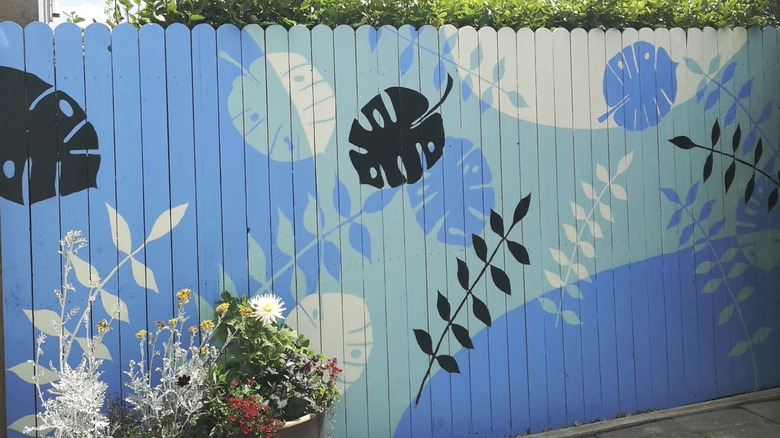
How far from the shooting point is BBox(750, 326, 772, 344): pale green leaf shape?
17.4 ft

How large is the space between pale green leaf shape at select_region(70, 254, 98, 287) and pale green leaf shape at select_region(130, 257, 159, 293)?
19cm

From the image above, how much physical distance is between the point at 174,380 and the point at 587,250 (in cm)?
270

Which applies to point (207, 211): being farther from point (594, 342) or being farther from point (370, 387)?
point (594, 342)

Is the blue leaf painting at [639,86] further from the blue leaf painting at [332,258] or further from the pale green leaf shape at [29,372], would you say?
the pale green leaf shape at [29,372]

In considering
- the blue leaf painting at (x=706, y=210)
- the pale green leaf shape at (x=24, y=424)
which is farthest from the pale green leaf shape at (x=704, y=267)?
the pale green leaf shape at (x=24, y=424)

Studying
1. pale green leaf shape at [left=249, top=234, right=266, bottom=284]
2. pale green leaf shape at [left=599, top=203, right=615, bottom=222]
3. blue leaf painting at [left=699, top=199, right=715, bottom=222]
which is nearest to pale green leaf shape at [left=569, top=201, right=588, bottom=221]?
pale green leaf shape at [left=599, top=203, right=615, bottom=222]

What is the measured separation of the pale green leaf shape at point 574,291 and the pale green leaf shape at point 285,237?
1.81 meters

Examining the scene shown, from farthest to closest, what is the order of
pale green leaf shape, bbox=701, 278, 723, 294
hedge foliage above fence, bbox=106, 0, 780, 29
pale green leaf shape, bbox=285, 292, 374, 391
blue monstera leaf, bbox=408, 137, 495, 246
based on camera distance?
pale green leaf shape, bbox=701, 278, 723, 294 → blue monstera leaf, bbox=408, 137, 495, 246 → pale green leaf shape, bbox=285, 292, 374, 391 → hedge foliage above fence, bbox=106, 0, 780, 29

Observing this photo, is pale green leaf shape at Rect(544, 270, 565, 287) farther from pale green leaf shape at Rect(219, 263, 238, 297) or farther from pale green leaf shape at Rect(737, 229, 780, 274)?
pale green leaf shape at Rect(219, 263, 238, 297)

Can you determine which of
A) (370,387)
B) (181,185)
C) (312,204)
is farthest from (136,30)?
(370,387)

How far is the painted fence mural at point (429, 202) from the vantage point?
12.3ft

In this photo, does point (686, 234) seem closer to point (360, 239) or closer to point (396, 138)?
point (396, 138)

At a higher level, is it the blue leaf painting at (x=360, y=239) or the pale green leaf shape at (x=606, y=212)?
the pale green leaf shape at (x=606, y=212)

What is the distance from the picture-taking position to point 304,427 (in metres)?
3.56
